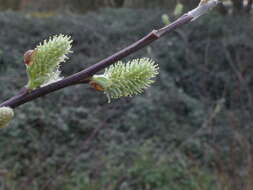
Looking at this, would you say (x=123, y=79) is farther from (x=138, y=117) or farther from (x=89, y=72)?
(x=138, y=117)

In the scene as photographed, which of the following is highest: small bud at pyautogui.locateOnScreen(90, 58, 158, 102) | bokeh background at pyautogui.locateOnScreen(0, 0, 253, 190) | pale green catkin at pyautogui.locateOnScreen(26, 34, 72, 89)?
bokeh background at pyautogui.locateOnScreen(0, 0, 253, 190)

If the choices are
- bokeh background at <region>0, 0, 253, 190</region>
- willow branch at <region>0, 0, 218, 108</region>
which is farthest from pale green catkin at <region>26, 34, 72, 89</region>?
bokeh background at <region>0, 0, 253, 190</region>

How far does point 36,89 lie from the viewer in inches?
21.7

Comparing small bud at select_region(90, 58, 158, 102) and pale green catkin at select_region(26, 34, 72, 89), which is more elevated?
pale green catkin at select_region(26, 34, 72, 89)

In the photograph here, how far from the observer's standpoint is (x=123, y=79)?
22.4 inches

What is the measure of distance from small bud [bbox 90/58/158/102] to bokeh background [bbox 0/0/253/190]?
2.36 meters

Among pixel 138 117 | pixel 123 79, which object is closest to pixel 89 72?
pixel 123 79

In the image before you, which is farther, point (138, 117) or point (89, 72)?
point (138, 117)

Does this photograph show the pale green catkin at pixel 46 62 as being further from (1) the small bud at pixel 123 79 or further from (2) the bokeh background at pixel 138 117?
(2) the bokeh background at pixel 138 117

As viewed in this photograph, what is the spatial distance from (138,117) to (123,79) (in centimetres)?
480

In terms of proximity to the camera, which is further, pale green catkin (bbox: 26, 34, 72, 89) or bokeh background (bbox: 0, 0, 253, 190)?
bokeh background (bbox: 0, 0, 253, 190)

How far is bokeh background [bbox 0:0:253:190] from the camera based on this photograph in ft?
14.1

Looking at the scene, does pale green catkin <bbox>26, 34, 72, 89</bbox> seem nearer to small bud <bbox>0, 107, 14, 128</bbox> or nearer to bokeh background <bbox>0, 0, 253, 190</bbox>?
small bud <bbox>0, 107, 14, 128</bbox>

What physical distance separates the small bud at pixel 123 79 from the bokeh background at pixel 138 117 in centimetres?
236
